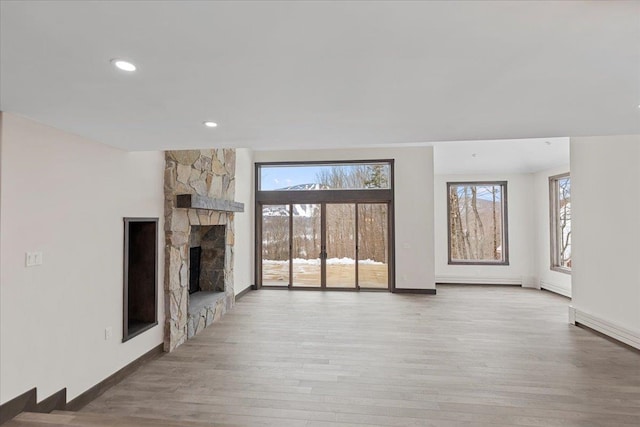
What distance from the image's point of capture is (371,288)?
7664 millimetres

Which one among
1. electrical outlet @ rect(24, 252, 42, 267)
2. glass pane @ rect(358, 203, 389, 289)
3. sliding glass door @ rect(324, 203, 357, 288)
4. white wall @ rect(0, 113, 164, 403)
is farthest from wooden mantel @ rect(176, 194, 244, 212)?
glass pane @ rect(358, 203, 389, 289)

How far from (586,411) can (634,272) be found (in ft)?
7.78

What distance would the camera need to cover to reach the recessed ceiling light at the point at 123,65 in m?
1.66

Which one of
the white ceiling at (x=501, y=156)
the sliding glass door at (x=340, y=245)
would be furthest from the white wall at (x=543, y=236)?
the sliding glass door at (x=340, y=245)

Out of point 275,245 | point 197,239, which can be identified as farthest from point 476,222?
point 197,239

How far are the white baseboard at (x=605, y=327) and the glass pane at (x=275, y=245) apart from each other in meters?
5.49

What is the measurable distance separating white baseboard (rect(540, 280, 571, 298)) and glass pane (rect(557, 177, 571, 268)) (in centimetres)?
51

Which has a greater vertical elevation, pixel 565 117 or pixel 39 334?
pixel 565 117

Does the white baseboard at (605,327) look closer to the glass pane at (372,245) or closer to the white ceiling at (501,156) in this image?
the white ceiling at (501,156)

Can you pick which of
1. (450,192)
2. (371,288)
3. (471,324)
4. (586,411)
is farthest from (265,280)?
(586,411)

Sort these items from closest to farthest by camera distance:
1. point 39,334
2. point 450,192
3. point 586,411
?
1. point 39,334
2. point 586,411
3. point 450,192

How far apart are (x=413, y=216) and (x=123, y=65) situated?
6616 mm

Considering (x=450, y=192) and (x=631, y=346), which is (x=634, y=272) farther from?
(x=450, y=192)

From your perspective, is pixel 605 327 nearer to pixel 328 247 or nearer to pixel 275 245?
pixel 328 247
